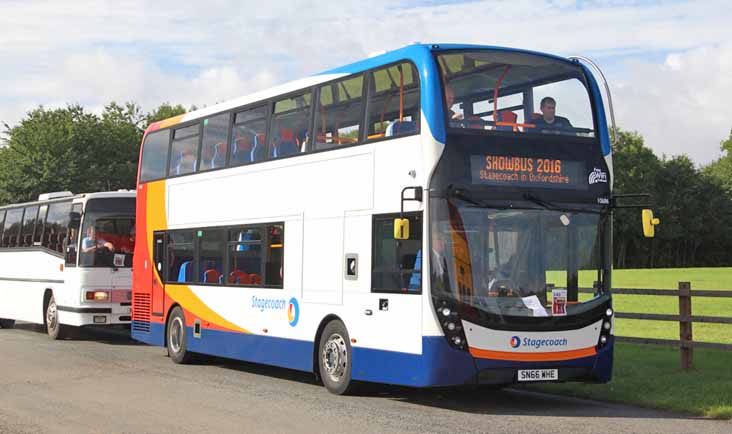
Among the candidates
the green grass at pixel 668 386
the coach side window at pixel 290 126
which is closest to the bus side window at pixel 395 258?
the coach side window at pixel 290 126

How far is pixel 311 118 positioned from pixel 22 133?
193 ft

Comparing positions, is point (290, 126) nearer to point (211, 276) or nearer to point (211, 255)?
point (211, 255)

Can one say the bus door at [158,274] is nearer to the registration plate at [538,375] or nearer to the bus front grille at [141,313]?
the bus front grille at [141,313]

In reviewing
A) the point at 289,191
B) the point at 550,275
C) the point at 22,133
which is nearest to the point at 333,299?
the point at 289,191

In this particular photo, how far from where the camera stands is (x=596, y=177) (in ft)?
42.8

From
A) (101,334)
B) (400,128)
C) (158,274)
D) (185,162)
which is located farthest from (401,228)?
(101,334)

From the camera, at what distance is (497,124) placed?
1269cm

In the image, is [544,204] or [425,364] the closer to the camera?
[425,364]

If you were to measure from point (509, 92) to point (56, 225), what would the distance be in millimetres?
15690

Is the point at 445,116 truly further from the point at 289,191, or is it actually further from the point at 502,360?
the point at 289,191

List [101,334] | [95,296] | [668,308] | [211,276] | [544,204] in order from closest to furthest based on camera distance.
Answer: [544,204], [211,276], [95,296], [101,334], [668,308]

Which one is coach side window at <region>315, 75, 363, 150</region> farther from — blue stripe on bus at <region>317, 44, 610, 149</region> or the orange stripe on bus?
the orange stripe on bus

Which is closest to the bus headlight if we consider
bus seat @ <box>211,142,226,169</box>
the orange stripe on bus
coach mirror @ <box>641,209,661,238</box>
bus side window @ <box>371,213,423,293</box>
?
bus seat @ <box>211,142,226,169</box>

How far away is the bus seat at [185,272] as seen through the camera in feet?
61.3
